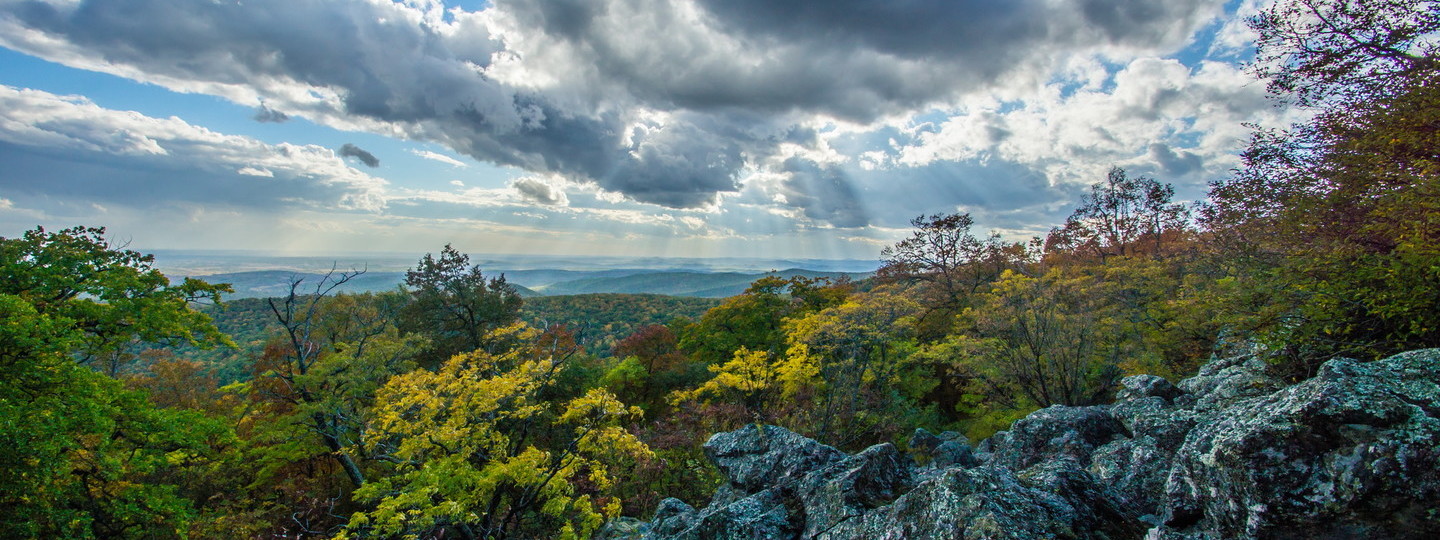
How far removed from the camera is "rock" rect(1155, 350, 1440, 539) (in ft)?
13.3

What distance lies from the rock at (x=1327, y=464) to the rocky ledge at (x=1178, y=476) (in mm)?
A: 10

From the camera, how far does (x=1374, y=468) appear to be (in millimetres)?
4145

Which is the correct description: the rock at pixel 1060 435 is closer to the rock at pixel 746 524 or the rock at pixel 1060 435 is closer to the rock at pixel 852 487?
the rock at pixel 852 487

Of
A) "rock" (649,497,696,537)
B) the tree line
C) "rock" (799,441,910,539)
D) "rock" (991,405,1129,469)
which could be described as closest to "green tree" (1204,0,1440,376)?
the tree line

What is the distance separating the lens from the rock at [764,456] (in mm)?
11383

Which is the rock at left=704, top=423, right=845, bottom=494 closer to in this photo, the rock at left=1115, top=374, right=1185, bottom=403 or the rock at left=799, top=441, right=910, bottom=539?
the rock at left=799, top=441, right=910, bottom=539

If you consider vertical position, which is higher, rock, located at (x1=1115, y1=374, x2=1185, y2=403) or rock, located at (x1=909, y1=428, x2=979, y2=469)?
rock, located at (x1=1115, y1=374, x2=1185, y2=403)

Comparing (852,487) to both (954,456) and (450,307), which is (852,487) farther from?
(450,307)

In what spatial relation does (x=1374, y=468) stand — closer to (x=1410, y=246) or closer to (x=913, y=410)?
(x=1410, y=246)

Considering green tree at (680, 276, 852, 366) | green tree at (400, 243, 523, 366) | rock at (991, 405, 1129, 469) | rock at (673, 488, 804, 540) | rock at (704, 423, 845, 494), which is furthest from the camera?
green tree at (680, 276, 852, 366)

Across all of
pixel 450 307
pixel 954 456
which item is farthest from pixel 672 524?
pixel 450 307

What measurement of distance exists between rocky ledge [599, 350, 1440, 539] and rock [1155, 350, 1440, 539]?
1 centimetres

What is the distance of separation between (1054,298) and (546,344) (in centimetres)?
2437

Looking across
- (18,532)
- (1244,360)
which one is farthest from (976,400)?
(18,532)
